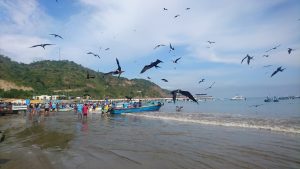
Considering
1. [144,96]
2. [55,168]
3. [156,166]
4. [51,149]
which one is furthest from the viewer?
[144,96]

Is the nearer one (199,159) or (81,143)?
(199,159)

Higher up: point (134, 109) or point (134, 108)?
point (134, 108)

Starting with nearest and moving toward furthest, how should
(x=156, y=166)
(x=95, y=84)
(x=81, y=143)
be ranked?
(x=156, y=166), (x=81, y=143), (x=95, y=84)

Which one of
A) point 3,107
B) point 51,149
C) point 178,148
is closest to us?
point 51,149

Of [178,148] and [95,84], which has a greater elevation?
[95,84]

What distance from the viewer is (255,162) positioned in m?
11.2

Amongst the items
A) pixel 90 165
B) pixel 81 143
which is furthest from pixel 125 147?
pixel 90 165

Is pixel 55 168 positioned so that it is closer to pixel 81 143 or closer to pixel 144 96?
pixel 81 143

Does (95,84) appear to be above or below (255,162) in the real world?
above

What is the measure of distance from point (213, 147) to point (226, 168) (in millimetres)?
4070

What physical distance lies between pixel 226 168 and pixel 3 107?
37.7 m

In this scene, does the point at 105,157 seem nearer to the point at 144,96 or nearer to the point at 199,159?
the point at 199,159

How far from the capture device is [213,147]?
1424 centimetres

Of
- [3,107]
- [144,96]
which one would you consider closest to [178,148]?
[3,107]
